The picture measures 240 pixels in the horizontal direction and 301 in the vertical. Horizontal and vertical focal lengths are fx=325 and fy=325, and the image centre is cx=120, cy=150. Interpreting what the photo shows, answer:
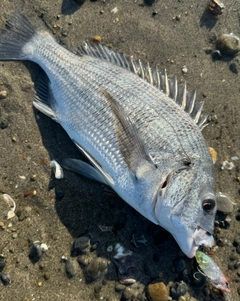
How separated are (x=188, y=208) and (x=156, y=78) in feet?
5.87

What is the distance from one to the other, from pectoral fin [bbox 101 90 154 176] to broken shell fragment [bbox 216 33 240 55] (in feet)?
6.34

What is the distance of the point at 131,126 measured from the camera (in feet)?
12.1

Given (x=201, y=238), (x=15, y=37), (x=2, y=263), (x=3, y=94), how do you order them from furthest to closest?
(x=15, y=37)
(x=3, y=94)
(x=2, y=263)
(x=201, y=238)

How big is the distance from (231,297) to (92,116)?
108 inches

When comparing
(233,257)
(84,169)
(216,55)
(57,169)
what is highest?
(216,55)

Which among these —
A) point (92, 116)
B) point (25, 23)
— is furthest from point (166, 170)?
point (25, 23)

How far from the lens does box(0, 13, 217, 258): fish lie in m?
3.37

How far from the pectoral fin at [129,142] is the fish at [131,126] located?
0.04 feet

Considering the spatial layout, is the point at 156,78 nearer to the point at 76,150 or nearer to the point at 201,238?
the point at 76,150

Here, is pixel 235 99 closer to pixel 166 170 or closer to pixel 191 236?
pixel 166 170

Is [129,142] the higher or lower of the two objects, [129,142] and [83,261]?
the higher

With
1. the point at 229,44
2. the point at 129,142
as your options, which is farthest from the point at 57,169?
the point at 229,44

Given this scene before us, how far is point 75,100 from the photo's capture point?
4.02m

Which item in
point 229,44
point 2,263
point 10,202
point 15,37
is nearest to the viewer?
point 2,263
